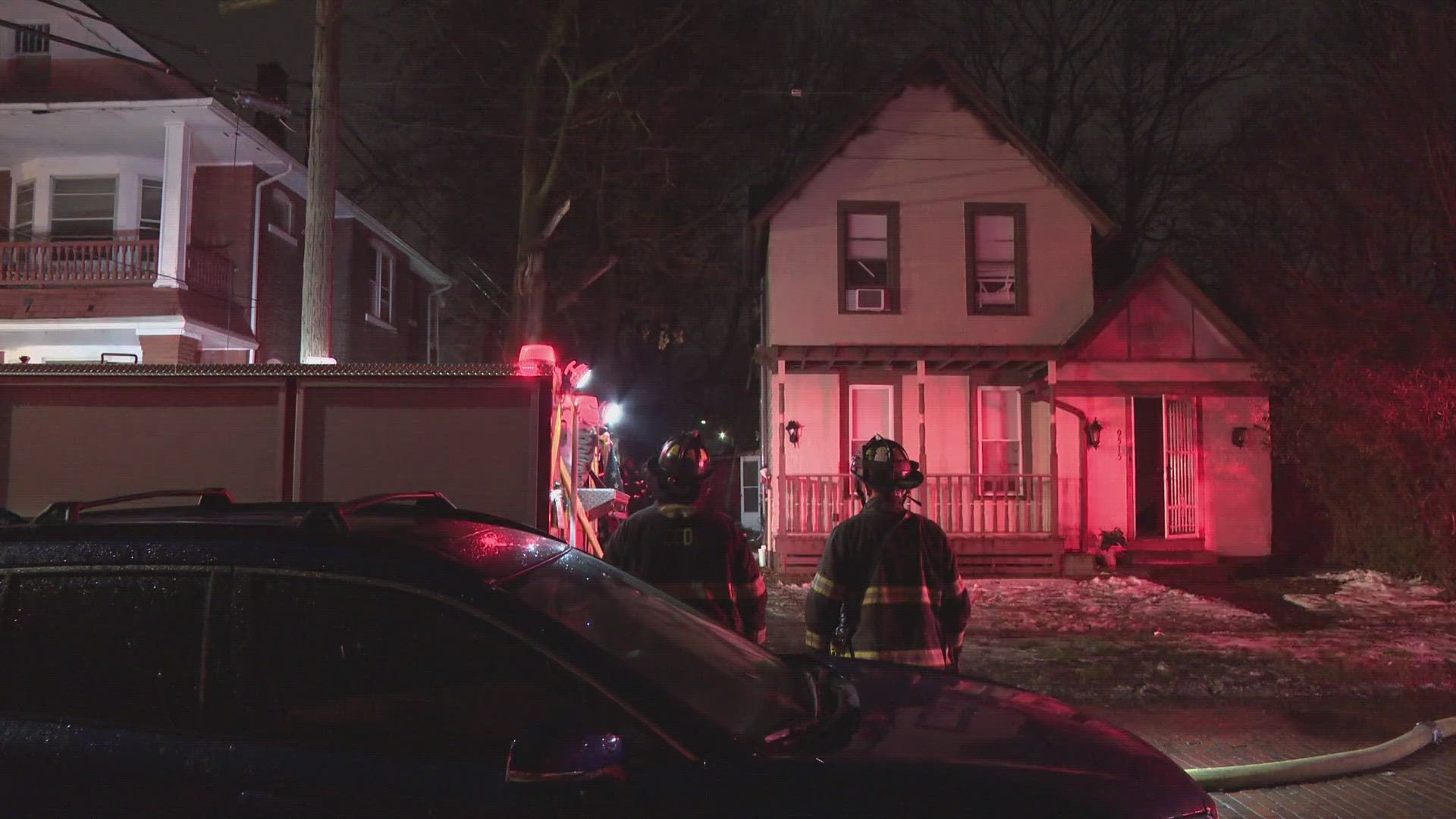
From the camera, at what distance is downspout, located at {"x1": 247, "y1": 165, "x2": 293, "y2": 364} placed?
18203 mm

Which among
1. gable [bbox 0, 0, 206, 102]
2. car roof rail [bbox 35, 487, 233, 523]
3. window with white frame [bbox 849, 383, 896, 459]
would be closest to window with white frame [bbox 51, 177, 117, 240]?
gable [bbox 0, 0, 206, 102]

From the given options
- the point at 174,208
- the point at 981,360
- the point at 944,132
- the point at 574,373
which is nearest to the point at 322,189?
the point at 574,373

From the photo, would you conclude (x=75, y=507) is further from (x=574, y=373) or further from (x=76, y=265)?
(x=76, y=265)

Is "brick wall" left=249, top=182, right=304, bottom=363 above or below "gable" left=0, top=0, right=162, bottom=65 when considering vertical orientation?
below

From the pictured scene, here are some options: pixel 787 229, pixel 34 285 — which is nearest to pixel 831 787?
pixel 787 229

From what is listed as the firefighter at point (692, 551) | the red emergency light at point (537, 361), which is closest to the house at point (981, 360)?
the red emergency light at point (537, 361)

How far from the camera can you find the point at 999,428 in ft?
56.2

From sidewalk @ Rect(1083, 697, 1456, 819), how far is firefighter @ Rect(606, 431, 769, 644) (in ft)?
9.38

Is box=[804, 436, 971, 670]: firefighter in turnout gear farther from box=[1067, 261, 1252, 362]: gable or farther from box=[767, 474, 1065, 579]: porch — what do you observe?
box=[1067, 261, 1252, 362]: gable

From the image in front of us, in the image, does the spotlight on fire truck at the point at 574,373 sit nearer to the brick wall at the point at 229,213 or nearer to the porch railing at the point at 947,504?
the porch railing at the point at 947,504

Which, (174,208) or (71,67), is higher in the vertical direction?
(71,67)

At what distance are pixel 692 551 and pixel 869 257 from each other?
12.9 m

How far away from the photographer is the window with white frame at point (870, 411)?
17.0 meters

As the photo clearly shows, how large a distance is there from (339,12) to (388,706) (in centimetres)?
1017
